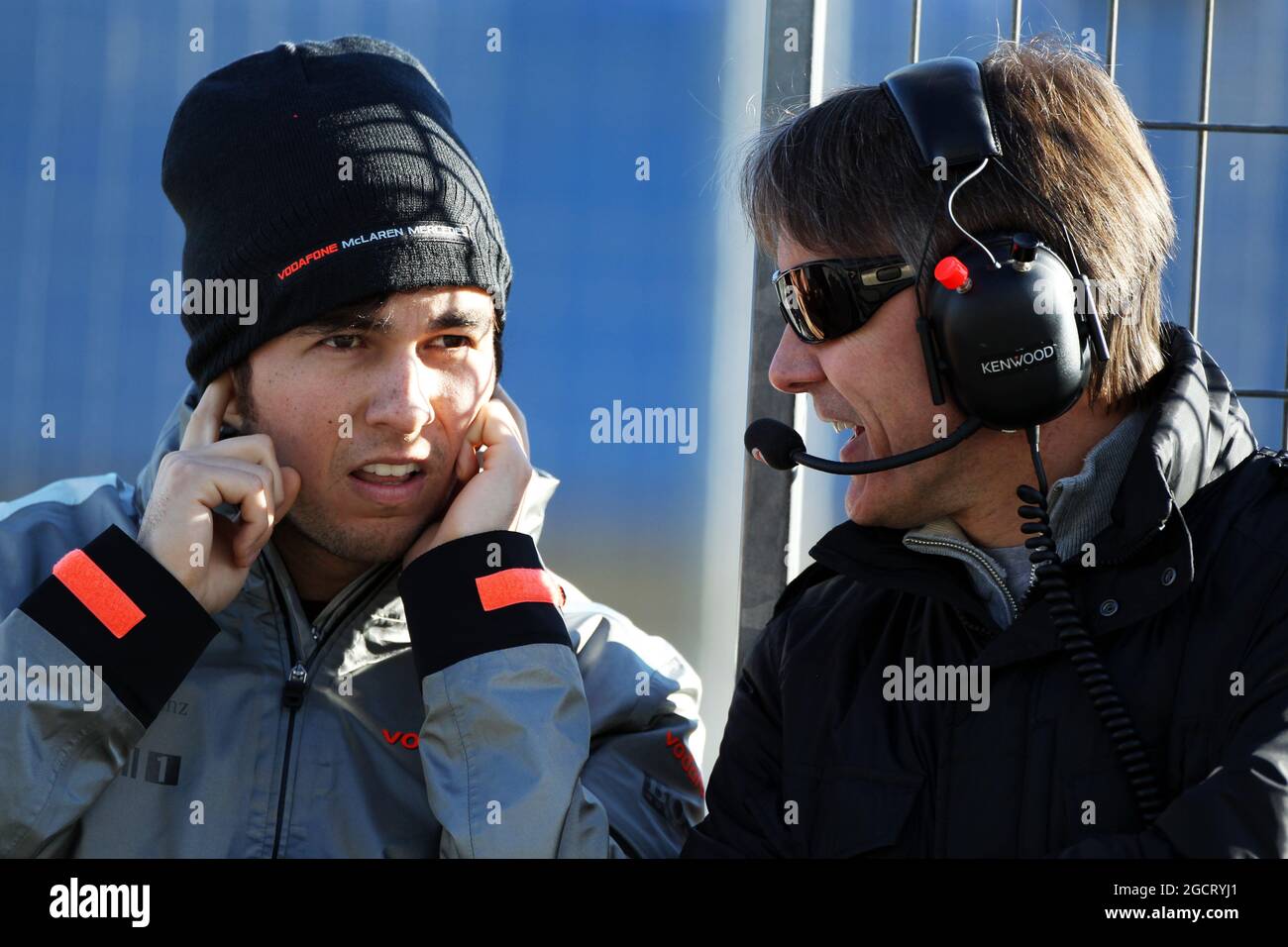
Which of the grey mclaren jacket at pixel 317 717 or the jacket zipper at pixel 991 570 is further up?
the jacket zipper at pixel 991 570

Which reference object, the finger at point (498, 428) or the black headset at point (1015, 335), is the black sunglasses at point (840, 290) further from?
the finger at point (498, 428)

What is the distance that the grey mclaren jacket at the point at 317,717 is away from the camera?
1.96 metres

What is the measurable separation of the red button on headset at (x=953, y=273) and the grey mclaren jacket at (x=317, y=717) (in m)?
0.80

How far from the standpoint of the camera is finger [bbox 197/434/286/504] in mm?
2221

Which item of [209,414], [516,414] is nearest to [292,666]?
[209,414]

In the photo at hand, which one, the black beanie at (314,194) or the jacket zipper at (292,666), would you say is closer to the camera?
the jacket zipper at (292,666)

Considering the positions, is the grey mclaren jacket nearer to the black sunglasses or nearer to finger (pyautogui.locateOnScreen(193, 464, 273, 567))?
finger (pyautogui.locateOnScreen(193, 464, 273, 567))

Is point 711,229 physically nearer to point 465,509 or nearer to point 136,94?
point 465,509

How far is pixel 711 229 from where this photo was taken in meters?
3.11

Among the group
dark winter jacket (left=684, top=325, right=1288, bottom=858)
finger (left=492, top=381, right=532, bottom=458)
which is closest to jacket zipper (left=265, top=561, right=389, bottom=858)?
finger (left=492, top=381, right=532, bottom=458)

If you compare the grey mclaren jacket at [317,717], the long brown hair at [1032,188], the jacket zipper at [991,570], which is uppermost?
the long brown hair at [1032,188]

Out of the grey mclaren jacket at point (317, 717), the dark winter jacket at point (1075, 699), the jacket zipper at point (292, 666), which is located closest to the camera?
the dark winter jacket at point (1075, 699)

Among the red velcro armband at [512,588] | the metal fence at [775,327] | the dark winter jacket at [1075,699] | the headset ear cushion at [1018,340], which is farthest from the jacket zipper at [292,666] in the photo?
the headset ear cushion at [1018,340]
